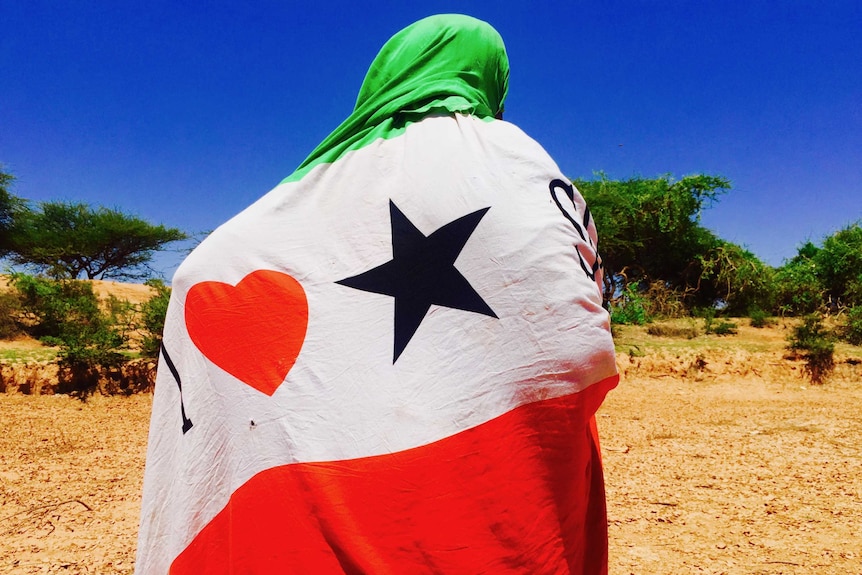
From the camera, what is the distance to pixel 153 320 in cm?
878

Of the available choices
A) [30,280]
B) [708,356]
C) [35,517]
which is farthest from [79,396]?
[708,356]

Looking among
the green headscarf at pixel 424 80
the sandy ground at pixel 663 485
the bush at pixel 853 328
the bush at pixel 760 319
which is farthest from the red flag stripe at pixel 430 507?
the bush at pixel 760 319

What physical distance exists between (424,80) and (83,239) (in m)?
22.8

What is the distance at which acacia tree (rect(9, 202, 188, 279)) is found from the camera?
19.3 metres

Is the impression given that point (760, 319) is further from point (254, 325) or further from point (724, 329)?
point (254, 325)

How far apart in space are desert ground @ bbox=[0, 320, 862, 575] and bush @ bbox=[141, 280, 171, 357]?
0.79 metres

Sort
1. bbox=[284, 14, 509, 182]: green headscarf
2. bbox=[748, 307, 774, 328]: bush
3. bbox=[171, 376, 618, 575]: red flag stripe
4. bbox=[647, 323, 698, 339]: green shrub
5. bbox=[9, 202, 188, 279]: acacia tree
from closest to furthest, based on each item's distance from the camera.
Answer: bbox=[171, 376, 618, 575]: red flag stripe
bbox=[284, 14, 509, 182]: green headscarf
bbox=[647, 323, 698, 339]: green shrub
bbox=[748, 307, 774, 328]: bush
bbox=[9, 202, 188, 279]: acacia tree

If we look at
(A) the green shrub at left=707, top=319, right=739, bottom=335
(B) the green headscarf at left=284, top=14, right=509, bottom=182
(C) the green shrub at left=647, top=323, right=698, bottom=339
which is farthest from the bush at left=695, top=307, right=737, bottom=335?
(B) the green headscarf at left=284, top=14, right=509, bottom=182

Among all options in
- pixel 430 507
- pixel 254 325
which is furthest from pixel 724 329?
pixel 254 325

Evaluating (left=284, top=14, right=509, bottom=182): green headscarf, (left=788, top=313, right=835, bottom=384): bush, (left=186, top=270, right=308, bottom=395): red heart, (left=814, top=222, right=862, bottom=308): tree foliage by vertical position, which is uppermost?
(left=814, top=222, right=862, bottom=308): tree foliage

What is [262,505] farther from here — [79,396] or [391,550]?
[79,396]

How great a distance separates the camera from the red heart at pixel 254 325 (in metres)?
1.21

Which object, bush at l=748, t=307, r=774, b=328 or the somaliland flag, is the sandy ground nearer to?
the somaliland flag

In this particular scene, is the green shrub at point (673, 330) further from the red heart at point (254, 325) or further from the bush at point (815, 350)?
the red heart at point (254, 325)
